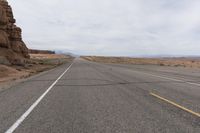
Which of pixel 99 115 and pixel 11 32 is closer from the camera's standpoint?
pixel 99 115

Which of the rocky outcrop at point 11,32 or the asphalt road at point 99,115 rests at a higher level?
the rocky outcrop at point 11,32

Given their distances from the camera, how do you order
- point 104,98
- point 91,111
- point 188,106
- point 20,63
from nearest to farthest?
point 91,111 < point 188,106 < point 104,98 < point 20,63

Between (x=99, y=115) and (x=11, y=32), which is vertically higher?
(x=11, y=32)

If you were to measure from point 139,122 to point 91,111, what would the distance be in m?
1.67

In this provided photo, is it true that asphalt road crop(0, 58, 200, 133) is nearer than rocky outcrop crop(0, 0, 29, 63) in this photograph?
Yes

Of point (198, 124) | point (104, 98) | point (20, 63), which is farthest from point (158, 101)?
point (20, 63)

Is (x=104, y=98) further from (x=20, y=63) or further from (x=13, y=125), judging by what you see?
(x=20, y=63)

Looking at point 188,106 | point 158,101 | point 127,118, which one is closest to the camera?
point 127,118

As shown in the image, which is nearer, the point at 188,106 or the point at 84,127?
the point at 84,127

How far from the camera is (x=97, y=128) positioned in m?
4.78

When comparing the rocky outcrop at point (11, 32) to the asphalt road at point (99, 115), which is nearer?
the asphalt road at point (99, 115)

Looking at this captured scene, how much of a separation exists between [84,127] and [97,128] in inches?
12.5

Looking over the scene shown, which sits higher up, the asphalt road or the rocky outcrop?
the rocky outcrop

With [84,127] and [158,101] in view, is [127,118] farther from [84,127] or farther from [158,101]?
[158,101]
